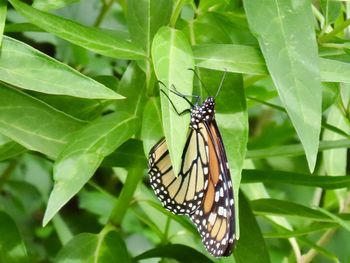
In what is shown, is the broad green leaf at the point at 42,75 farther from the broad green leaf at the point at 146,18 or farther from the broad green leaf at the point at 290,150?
the broad green leaf at the point at 290,150

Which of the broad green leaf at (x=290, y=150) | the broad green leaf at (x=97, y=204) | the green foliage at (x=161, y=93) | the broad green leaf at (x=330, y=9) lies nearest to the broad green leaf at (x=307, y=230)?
the green foliage at (x=161, y=93)

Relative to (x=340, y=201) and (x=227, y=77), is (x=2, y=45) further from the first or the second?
(x=340, y=201)

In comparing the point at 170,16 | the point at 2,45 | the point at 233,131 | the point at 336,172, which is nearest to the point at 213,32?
the point at 170,16

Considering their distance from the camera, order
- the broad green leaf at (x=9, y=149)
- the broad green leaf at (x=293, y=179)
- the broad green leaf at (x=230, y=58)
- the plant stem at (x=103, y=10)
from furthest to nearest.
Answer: the plant stem at (x=103, y=10), the broad green leaf at (x=293, y=179), the broad green leaf at (x=9, y=149), the broad green leaf at (x=230, y=58)

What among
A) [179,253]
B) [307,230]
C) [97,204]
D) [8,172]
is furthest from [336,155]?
[97,204]

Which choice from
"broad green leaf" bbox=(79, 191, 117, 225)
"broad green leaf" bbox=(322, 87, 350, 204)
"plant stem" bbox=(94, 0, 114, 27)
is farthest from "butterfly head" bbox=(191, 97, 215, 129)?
"broad green leaf" bbox=(79, 191, 117, 225)

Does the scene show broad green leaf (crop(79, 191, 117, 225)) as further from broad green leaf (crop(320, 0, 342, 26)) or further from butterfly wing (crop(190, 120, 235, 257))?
broad green leaf (crop(320, 0, 342, 26))

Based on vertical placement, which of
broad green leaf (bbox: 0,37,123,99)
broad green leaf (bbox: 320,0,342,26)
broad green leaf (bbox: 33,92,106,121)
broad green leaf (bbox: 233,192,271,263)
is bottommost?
broad green leaf (bbox: 233,192,271,263)
